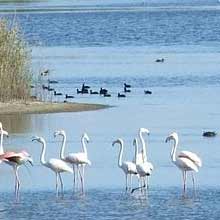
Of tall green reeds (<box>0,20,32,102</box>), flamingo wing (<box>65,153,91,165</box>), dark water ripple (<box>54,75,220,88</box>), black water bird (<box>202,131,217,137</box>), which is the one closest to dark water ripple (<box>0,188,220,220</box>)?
flamingo wing (<box>65,153,91,165</box>)

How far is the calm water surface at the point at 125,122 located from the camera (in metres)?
19.8

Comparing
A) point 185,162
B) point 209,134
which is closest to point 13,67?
point 209,134

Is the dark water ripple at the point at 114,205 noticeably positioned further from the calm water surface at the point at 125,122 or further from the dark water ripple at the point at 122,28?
the dark water ripple at the point at 122,28

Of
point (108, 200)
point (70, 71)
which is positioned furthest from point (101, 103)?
point (108, 200)

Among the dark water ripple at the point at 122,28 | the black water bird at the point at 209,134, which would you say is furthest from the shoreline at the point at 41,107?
the dark water ripple at the point at 122,28

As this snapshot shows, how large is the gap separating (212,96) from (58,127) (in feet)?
29.1

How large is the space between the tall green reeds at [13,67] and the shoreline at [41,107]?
0.29m

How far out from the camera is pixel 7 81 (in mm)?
32969

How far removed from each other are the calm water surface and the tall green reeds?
148 centimetres

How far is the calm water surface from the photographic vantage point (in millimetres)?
19750

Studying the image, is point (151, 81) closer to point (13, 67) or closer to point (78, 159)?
point (13, 67)

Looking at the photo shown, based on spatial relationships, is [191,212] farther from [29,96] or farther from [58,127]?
[29,96]

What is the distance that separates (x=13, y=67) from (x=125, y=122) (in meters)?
3.97

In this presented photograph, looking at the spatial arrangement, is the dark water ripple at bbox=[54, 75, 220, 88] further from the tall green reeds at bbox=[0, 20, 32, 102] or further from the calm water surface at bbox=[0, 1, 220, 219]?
the tall green reeds at bbox=[0, 20, 32, 102]
